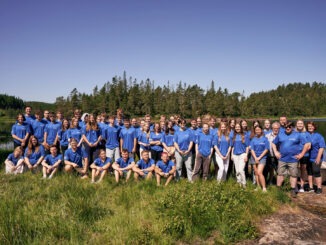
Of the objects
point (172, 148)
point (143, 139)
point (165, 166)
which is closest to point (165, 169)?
point (165, 166)

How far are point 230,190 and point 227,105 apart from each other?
299 ft

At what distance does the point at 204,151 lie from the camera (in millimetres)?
8969

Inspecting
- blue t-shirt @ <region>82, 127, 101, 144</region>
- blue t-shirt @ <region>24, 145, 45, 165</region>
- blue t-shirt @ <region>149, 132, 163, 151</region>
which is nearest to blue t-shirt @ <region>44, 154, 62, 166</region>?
blue t-shirt @ <region>24, 145, 45, 165</region>

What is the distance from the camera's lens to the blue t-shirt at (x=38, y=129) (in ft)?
36.4

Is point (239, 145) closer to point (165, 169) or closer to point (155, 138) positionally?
point (165, 169)

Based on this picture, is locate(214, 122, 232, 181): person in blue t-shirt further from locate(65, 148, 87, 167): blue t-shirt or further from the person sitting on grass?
the person sitting on grass

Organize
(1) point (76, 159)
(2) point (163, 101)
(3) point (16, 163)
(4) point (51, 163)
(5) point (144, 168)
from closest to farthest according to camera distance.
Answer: (5) point (144, 168)
(4) point (51, 163)
(1) point (76, 159)
(3) point (16, 163)
(2) point (163, 101)

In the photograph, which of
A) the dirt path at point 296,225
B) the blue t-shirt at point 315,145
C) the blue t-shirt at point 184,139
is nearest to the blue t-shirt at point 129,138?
the blue t-shirt at point 184,139

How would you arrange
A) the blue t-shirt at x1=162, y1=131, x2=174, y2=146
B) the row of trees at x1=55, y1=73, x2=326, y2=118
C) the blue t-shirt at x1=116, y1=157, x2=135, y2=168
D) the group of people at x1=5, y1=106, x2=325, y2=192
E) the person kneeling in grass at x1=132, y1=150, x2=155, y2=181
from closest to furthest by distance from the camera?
the group of people at x1=5, y1=106, x2=325, y2=192
the person kneeling in grass at x1=132, y1=150, x2=155, y2=181
the blue t-shirt at x1=116, y1=157, x2=135, y2=168
the blue t-shirt at x1=162, y1=131, x2=174, y2=146
the row of trees at x1=55, y1=73, x2=326, y2=118

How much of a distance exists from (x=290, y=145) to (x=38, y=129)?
9.80 metres

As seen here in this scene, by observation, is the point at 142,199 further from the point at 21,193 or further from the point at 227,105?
the point at 227,105

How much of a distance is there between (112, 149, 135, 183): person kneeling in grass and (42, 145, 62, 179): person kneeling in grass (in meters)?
2.31

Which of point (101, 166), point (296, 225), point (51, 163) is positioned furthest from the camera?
point (51, 163)

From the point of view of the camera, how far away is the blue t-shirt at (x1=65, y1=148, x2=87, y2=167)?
33.0ft
